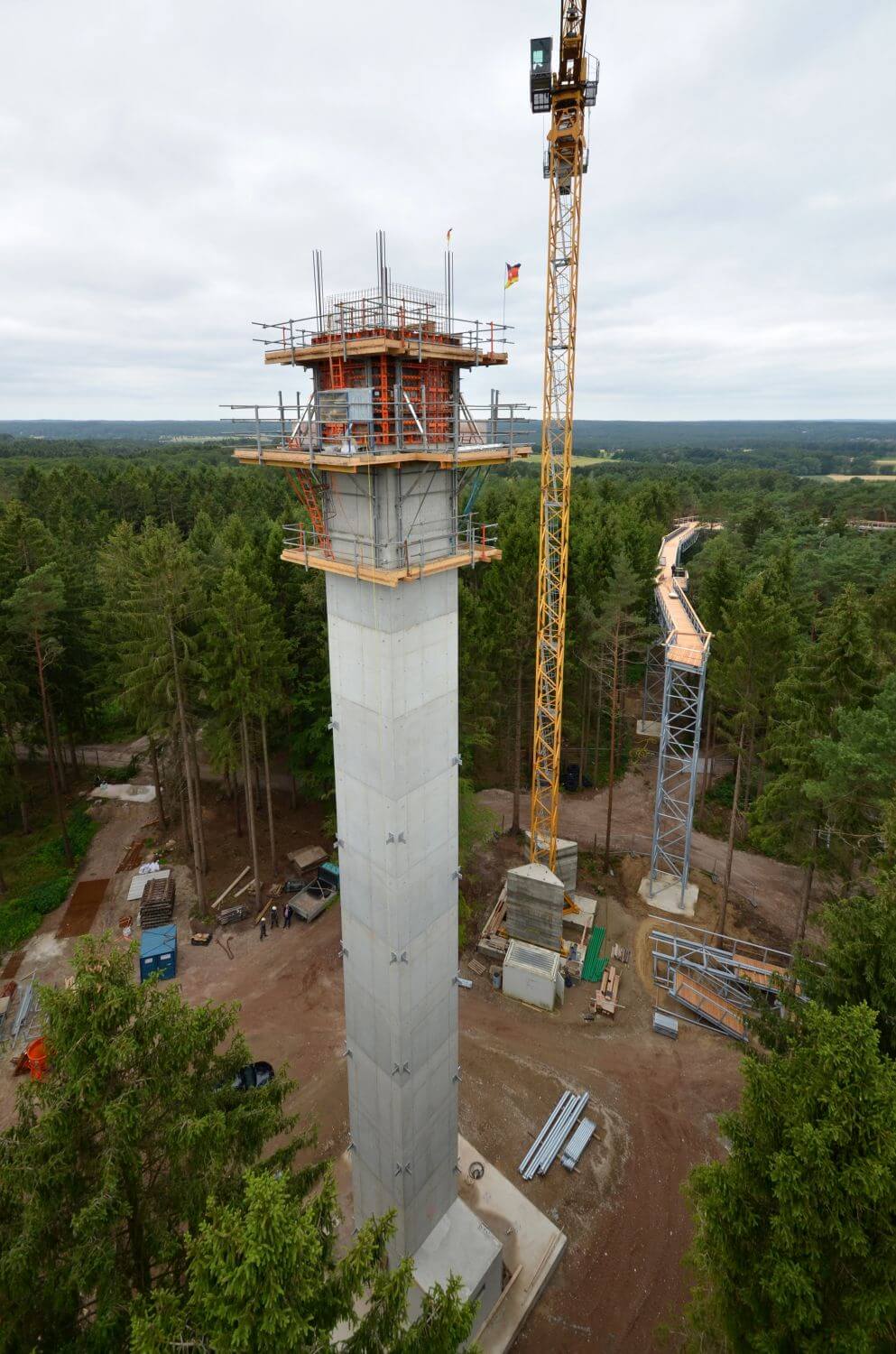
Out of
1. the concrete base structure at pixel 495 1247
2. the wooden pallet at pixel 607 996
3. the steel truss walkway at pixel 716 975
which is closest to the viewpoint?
the concrete base structure at pixel 495 1247

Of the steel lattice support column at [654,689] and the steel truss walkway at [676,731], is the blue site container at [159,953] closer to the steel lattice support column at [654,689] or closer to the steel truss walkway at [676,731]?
the steel truss walkway at [676,731]

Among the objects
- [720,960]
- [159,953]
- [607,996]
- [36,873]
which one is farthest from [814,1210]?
[36,873]

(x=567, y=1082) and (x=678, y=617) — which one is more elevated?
(x=678, y=617)

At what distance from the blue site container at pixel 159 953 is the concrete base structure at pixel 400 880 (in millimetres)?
12385

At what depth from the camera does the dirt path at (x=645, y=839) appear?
29656 millimetres

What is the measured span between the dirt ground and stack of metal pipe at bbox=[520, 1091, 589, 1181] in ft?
0.83

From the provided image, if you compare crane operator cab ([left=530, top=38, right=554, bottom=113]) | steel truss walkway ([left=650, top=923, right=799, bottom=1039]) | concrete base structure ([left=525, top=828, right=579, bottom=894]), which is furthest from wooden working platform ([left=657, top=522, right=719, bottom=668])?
crane operator cab ([left=530, top=38, right=554, bottom=113])

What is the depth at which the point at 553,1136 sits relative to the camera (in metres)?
19.1

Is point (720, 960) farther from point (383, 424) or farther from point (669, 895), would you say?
point (383, 424)

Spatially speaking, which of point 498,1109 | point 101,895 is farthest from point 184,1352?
point 101,895

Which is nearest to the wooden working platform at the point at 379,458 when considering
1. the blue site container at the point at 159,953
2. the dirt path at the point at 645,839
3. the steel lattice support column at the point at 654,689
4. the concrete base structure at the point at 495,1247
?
the concrete base structure at the point at 495,1247

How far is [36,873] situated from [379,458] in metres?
29.5

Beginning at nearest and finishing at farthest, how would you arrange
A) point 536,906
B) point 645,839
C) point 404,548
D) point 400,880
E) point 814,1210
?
point 814,1210 → point 404,548 → point 400,880 → point 536,906 → point 645,839

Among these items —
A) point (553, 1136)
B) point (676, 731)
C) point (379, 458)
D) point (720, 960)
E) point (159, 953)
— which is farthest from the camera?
point (676, 731)
